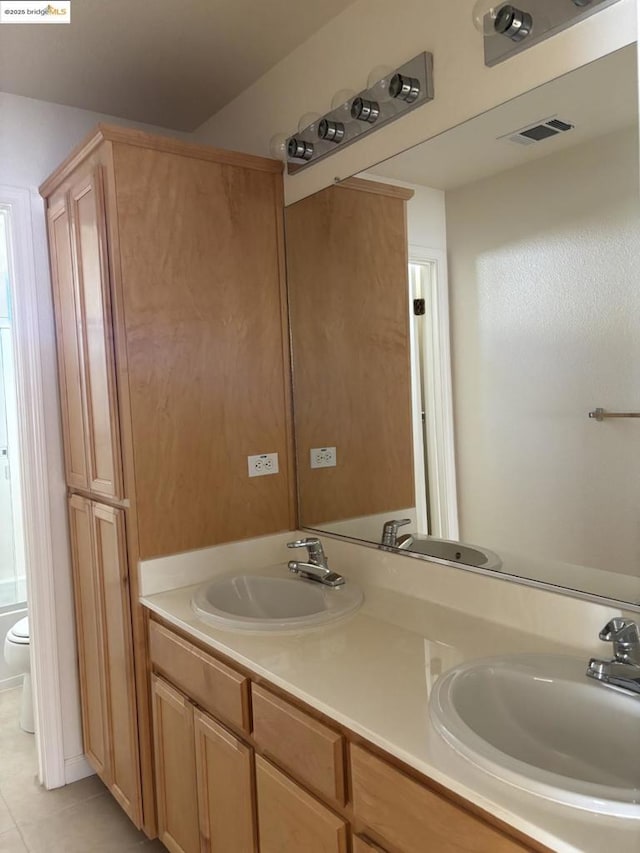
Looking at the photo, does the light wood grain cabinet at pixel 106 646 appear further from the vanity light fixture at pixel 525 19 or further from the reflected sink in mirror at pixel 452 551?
the vanity light fixture at pixel 525 19

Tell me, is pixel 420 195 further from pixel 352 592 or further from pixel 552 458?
pixel 352 592

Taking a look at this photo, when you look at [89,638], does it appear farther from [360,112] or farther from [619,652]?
[360,112]

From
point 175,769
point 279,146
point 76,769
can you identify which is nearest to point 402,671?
point 175,769

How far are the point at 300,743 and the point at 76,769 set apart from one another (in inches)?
66.1

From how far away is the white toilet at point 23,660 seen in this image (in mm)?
2957

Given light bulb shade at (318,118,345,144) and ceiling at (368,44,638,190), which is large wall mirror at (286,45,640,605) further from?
light bulb shade at (318,118,345,144)

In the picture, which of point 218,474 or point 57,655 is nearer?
point 218,474

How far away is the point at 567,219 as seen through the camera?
4.82 ft

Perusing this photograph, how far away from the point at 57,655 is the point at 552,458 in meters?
2.03

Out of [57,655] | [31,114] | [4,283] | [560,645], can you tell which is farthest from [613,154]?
[4,283]

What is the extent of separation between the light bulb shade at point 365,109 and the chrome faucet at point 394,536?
1.14 m

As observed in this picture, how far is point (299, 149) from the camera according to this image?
2143 millimetres

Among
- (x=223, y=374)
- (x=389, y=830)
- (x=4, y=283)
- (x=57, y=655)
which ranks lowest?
(x=57, y=655)

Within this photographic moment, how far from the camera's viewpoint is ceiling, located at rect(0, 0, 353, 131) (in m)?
1.98
